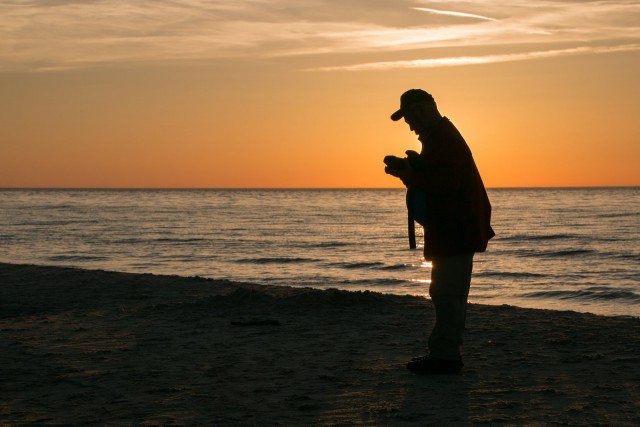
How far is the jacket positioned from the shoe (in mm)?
819

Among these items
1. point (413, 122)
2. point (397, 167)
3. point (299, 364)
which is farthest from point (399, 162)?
point (299, 364)

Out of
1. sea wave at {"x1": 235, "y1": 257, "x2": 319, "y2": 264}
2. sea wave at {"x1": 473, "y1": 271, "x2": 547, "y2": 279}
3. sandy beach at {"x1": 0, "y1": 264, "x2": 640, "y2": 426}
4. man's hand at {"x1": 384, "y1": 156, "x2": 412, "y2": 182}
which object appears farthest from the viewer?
sea wave at {"x1": 235, "y1": 257, "x2": 319, "y2": 264}

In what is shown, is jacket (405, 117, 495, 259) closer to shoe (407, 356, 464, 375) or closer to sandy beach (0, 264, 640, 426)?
shoe (407, 356, 464, 375)

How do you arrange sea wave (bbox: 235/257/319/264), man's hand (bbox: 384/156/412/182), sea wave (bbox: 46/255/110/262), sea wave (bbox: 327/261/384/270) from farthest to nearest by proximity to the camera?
1. sea wave (bbox: 46/255/110/262)
2. sea wave (bbox: 235/257/319/264)
3. sea wave (bbox: 327/261/384/270)
4. man's hand (bbox: 384/156/412/182)

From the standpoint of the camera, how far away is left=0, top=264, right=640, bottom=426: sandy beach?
5090 millimetres

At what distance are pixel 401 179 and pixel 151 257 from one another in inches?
849

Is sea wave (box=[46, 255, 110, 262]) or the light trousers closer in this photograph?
the light trousers

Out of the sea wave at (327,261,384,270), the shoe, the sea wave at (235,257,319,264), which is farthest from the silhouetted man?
the sea wave at (235,257,319,264)

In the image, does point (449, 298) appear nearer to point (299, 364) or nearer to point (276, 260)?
point (299, 364)

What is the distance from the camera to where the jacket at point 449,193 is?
5.94 metres

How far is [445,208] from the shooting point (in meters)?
6.04

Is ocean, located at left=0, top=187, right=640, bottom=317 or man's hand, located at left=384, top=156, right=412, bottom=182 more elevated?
man's hand, located at left=384, top=156, right=412, bottom=182

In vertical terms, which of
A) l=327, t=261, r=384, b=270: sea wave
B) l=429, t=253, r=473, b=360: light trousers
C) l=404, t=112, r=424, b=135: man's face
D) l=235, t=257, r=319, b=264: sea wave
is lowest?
l=235, t=257, r=319, b=264: sea wave

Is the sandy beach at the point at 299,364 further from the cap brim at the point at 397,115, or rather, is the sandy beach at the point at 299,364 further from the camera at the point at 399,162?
the cap brim at the point at 397,115
